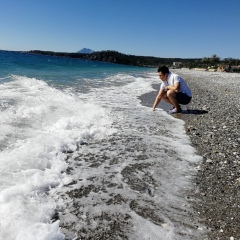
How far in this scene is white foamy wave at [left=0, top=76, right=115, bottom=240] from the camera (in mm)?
2779

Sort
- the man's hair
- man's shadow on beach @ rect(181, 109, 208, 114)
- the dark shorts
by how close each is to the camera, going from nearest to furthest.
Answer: the man's hair, the dark shorts, man's shadow on beach @ rect(181, 109, 208, 114)

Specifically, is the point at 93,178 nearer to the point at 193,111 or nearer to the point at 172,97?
the point at 172,97

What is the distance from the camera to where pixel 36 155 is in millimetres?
4406

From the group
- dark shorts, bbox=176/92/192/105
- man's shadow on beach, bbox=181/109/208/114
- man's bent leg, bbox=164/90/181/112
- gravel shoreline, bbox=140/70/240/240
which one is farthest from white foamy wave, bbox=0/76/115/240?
man's shadow on beach, bbox=181/109/208/114

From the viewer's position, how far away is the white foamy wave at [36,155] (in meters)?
2.78


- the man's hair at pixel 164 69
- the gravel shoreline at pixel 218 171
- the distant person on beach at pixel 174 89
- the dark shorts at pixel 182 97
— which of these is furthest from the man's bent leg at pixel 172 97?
the man's hair at pixel 164 69

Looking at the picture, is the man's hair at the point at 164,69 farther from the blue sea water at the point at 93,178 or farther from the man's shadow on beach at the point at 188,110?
the blue sea water at the point at 93,178

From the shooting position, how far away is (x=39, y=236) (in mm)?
2543

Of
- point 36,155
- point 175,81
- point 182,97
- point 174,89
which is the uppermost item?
point 175,81

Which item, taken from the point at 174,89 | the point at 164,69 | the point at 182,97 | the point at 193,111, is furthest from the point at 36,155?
the point at 193,111

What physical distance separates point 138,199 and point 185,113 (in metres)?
5.65

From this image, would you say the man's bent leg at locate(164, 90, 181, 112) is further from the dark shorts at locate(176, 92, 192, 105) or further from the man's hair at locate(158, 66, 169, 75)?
the man's hair at locate(158, 66, 169, 75)

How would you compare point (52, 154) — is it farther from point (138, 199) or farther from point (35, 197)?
point (138, 199)

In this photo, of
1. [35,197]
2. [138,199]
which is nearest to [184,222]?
[138,199]
